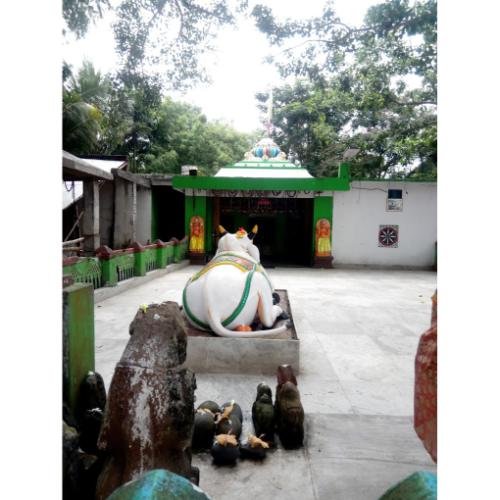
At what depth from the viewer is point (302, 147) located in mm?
18875

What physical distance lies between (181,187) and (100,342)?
8.05 m

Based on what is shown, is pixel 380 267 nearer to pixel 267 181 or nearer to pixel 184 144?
pixel 267 181

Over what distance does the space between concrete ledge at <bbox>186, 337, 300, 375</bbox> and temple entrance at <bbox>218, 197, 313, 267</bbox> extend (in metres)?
10.2

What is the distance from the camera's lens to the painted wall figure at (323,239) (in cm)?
1241

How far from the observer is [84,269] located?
611 centimetres

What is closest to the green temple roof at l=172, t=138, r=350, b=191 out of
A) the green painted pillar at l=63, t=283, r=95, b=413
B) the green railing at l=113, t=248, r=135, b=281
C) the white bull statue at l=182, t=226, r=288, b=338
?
the green railing at l=113, t=248, r=135, b=281

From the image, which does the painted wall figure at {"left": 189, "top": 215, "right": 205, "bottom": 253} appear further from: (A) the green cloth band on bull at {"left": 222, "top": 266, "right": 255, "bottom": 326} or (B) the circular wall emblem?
(A) the green cloth band on bull at {"left": 222, "top": 266, "right": 255, "bottom": 326}

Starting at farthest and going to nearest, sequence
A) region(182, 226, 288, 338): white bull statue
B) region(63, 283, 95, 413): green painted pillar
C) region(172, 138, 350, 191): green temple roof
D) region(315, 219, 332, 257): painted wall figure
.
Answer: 1. region(315, 219, 332, 257): painted wall figure
2. region(172, 138, 350, 191): green temple roof
3. region(182, 226, 288, 338): white bull statue
4. region(63, 283, 95, 413): green painted pillar

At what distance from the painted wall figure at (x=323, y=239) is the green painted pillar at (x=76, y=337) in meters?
11.0

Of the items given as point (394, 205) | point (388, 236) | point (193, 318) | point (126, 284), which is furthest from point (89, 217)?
point (394, 205)

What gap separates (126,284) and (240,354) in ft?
15.3

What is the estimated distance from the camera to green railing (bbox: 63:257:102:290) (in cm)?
547

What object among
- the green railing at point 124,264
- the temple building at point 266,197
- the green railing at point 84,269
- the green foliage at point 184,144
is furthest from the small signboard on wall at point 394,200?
the green foliage at point 184,144

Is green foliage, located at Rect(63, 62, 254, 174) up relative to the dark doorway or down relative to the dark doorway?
up
